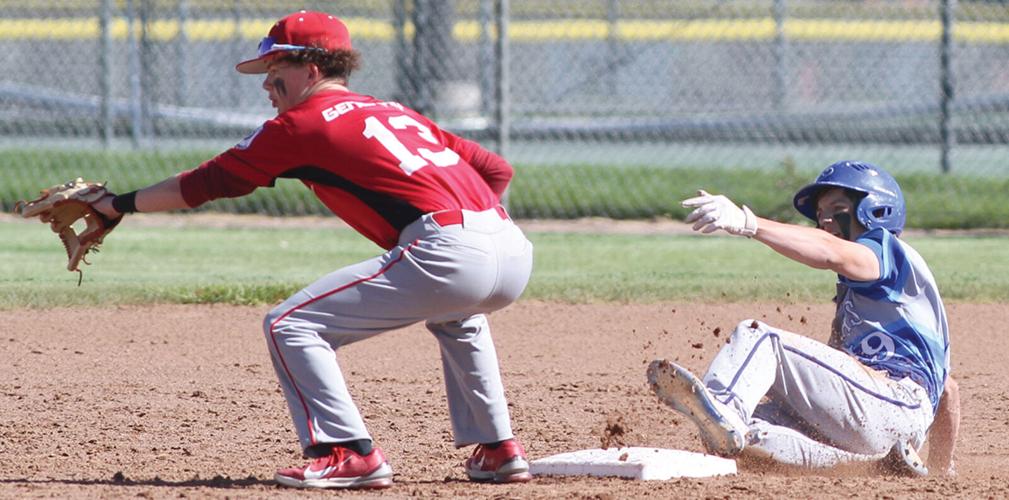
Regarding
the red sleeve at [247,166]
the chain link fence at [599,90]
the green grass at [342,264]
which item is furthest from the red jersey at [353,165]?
the chain link fence at [599,90]

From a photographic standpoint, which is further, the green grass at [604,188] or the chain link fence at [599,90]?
the chain link fence at [599,90]

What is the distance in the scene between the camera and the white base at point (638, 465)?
433 cm

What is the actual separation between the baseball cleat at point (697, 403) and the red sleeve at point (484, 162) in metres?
0.74

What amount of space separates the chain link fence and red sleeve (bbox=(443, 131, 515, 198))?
705 cm

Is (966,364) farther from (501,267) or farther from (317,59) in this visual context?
(317,59)

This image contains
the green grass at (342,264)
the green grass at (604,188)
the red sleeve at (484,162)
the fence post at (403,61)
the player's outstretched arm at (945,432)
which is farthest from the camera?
the fence post at (403,61)

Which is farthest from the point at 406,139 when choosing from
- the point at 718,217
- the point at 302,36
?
the point at 718,217

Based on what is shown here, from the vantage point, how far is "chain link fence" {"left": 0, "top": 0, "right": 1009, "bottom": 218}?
40.5 ft

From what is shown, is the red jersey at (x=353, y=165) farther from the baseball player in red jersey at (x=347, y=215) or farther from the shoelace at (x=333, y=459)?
the shoelace at (x=333, y=459)

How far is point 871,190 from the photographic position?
14.6 ft

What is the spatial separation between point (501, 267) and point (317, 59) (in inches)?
31.0

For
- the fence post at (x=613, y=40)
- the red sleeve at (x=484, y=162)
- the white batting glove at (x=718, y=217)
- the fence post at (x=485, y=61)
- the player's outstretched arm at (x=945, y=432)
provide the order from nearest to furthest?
the white batting glove at (x=718, y=217)
the red sleeve at (x=484, y=162)
the player's outstretched arm at (x=945, y=432)
the fence post at (x=485, y=61)
the fence post at (x=613, y=40)

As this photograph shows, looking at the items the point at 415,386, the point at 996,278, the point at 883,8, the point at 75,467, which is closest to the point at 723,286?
the point at 996,278

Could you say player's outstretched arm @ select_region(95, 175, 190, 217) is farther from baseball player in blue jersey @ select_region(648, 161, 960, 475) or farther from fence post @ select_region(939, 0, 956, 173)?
fence post @ select_region(939, 0, 956, 173)
